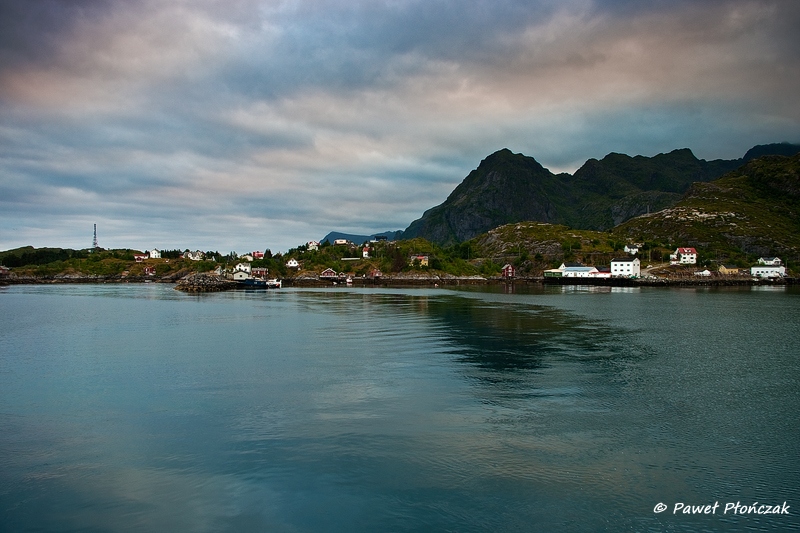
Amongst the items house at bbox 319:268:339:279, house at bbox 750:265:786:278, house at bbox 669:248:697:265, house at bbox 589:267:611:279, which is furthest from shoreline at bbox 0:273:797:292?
house at bbox 669:248:697:265

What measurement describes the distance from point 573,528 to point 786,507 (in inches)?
236

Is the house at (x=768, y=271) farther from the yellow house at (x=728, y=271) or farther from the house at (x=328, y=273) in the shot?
the house at (x=328, y=273)

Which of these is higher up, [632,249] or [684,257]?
[632,249]

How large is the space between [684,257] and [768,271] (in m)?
25.5

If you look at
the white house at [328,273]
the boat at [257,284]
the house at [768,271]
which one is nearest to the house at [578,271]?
the house at [768,271]

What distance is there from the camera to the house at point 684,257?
176875 mm

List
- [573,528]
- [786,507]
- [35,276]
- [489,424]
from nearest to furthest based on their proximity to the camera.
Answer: [573,528] < [786,507] < [489,424] < [35,276]

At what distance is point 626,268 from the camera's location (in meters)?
168

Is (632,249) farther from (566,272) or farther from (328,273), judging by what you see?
(328,273)

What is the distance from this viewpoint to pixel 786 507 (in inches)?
492

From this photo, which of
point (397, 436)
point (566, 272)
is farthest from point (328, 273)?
point (397, 436)

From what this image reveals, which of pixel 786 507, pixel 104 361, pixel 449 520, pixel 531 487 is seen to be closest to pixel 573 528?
pixel 531 487

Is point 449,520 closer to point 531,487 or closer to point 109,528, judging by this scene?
point 531,487

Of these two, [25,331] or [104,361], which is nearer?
[104,361]
